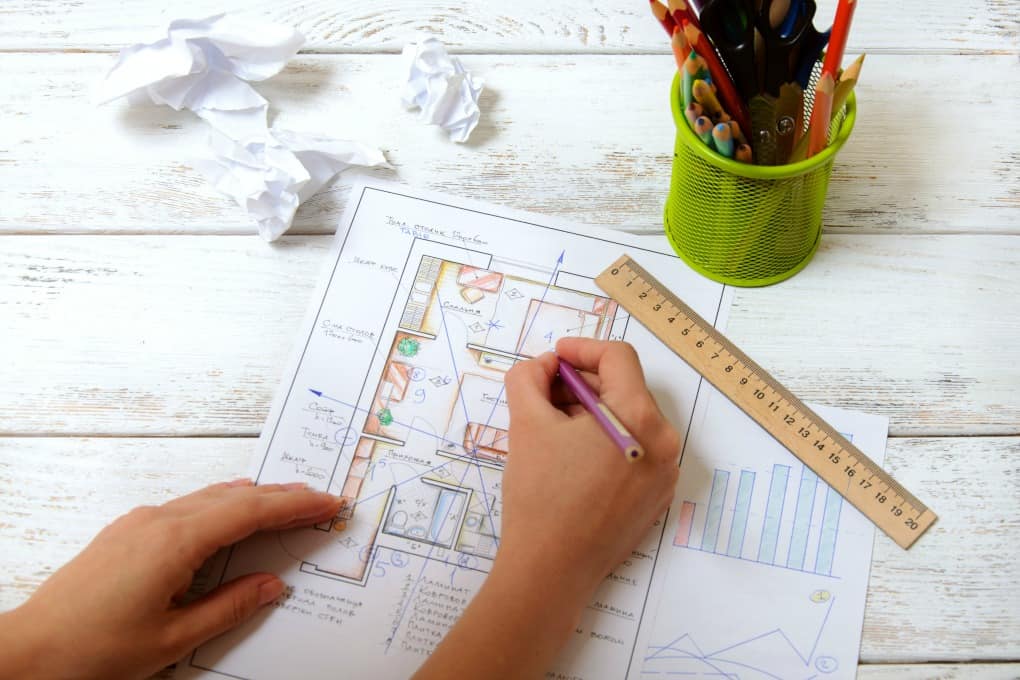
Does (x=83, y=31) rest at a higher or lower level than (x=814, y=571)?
higher

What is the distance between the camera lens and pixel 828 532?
627 millimetres

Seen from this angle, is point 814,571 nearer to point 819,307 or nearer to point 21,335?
point 819,307

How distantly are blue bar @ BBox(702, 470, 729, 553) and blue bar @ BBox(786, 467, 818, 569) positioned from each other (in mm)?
51

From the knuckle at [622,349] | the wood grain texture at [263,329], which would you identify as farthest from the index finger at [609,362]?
the wood grain texture at [263,329]

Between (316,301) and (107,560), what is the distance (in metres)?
0.24

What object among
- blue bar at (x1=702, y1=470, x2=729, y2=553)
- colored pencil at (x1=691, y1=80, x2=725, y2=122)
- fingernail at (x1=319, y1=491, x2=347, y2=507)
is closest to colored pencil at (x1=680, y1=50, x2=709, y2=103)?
colored pencil at (x1=691, y1=80, x2=725, y2=122)

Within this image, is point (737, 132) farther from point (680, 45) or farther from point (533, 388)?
point (533, 388)

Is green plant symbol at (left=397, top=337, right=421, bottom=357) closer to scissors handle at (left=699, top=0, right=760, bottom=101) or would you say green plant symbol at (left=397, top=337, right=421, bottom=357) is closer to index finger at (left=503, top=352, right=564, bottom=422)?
index finger at (left=503, top=352, right=564, bottom=422)

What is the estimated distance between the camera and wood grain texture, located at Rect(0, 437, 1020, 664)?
0.61 m

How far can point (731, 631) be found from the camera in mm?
604

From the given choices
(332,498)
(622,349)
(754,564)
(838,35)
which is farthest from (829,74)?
(332,498)

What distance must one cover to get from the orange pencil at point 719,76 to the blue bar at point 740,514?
0.82ft

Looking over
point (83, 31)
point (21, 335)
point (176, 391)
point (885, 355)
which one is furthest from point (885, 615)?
point (83, 31)

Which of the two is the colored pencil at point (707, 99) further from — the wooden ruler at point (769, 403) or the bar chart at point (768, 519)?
the bar chart at point (768, 519)
